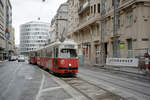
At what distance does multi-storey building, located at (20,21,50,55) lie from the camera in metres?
158

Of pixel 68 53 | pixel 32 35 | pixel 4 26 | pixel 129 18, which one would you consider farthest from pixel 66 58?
pixel 32 35

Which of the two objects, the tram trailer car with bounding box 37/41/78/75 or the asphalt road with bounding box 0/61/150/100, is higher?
the tram trailer car with bounding box 37/41/78/75

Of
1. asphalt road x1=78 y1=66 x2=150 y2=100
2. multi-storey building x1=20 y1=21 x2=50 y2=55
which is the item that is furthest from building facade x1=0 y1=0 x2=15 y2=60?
asphalt road x1=78 y1=66 x2=150 y2=100

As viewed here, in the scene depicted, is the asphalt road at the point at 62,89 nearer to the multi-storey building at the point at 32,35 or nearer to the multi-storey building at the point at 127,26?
the multi-storey building at the point at 127,26

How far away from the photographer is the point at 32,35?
517 feet

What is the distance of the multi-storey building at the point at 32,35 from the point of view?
158 metres

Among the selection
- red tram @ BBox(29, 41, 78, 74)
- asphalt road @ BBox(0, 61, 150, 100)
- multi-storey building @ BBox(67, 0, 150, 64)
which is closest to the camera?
asphalt road @ BBox(0, 61, 150, 100)

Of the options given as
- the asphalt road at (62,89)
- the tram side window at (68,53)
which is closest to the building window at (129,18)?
the tram side window at (68,53)

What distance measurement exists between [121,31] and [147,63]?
11.2 meters

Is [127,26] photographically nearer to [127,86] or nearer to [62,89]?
[127,86]

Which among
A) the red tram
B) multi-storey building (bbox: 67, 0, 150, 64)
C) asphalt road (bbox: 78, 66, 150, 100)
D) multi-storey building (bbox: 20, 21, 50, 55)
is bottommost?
asphalt road (bbox: 78, 66, 150, 100)

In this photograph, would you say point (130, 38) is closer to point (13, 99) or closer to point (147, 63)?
point (147, 63)

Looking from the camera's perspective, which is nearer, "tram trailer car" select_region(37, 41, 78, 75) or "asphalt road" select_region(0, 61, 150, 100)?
"asphalt road" select_region(0, 61, 150, 100)

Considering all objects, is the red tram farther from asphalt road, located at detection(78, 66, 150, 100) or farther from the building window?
the building window
